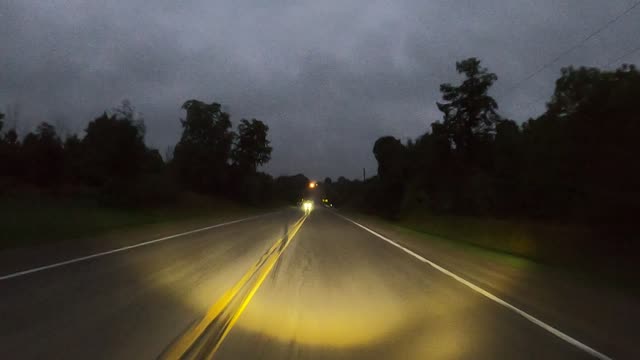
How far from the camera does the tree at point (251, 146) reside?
4614 inches

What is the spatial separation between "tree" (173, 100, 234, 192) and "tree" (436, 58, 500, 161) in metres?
49.2

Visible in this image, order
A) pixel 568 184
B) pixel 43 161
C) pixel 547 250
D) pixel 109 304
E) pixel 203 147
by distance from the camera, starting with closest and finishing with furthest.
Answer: pixel 109 304 → pixel 547 250 → pixel 568 184 → pixel 43 161 → pixel 203 147

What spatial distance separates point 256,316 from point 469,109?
5547 centimetres

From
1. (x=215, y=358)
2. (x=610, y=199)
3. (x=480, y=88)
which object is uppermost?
(x=480, y=88)

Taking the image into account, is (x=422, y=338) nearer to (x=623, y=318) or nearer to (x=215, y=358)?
(x=215, y=358)

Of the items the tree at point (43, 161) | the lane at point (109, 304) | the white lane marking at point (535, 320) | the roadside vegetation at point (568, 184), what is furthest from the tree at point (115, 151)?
the white lane marking at point (535, 320)

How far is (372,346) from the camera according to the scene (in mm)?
6898

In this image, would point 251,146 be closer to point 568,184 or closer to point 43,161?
point 43,161

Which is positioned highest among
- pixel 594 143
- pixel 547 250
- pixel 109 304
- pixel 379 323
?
pixel 594 143

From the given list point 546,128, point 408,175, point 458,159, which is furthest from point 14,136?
point 546,128

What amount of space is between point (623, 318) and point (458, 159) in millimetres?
53482

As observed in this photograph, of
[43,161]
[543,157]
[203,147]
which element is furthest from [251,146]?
[543,157]

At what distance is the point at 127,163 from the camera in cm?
5531

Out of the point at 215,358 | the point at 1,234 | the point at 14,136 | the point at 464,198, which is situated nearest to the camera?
the point at 215,358
